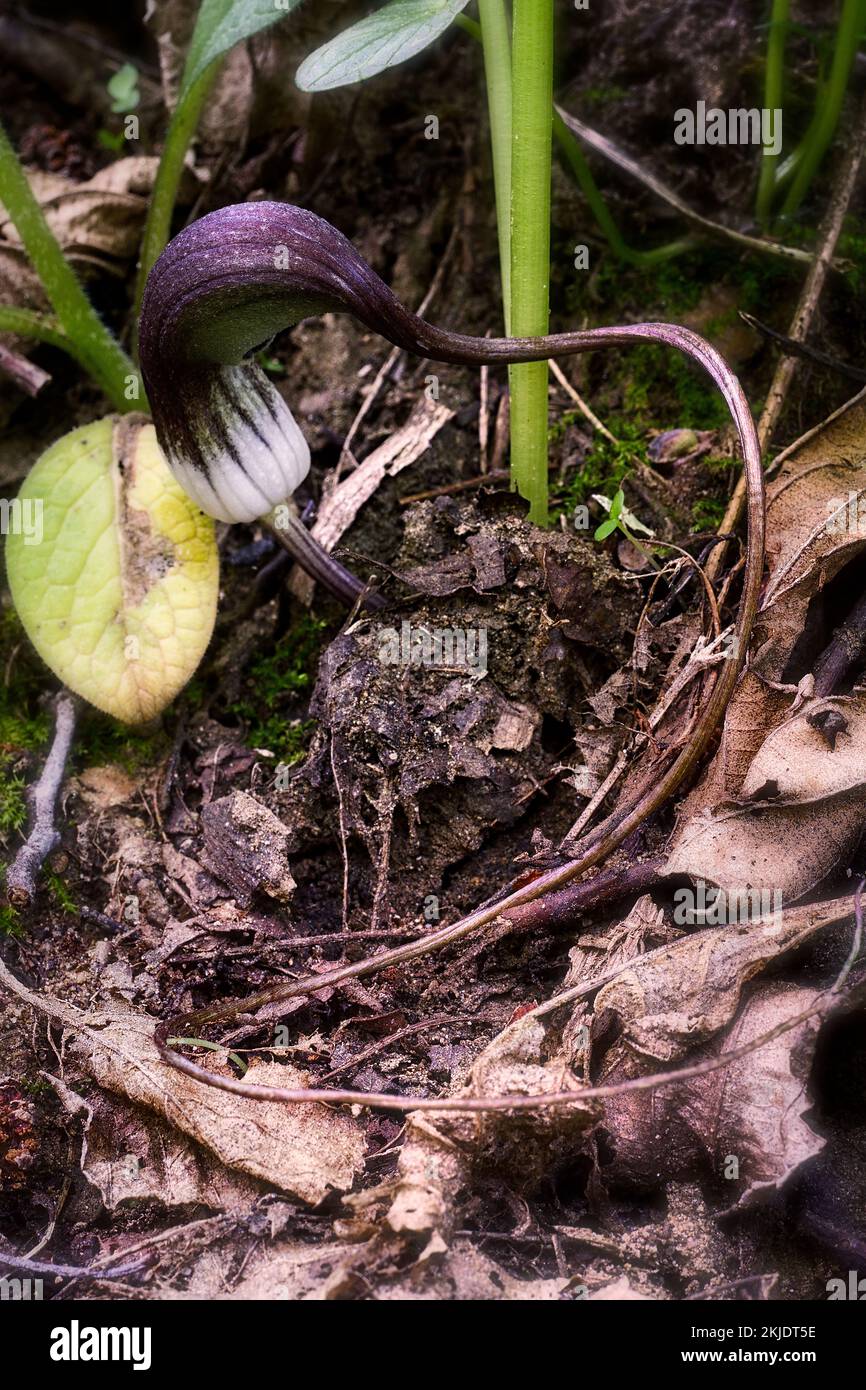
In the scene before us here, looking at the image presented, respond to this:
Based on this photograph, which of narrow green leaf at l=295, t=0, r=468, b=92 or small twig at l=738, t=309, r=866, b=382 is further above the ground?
narrow green leaf at l=295, t=0, r=468, b=92

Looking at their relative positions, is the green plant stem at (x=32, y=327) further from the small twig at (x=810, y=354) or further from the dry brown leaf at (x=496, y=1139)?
the dry brown leaf at (x=496, y=1139)

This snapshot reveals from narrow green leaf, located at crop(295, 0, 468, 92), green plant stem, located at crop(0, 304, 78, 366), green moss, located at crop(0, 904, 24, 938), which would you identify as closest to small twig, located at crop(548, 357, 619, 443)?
narrow green leaf, located at crop(295, 0, 468, 92)

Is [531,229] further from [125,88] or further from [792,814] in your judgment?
[125,88]

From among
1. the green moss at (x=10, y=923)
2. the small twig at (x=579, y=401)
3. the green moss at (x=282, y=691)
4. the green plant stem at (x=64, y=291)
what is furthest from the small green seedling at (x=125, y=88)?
the green moss at (x=10, y=923)

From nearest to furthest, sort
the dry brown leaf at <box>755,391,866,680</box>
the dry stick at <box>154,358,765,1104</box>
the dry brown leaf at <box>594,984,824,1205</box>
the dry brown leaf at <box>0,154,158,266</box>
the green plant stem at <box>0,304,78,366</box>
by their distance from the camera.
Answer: the dry brown leaf at <box>594,984,824,1205</box> < the dry stick at <box>154,358,765,1104</box> < the dry brown leaf at <box>755,391,866,680</box> < the green plant stem at <box>0,304,78,366</box> < the dry brown leaf at <box>0,154,158,266</box>

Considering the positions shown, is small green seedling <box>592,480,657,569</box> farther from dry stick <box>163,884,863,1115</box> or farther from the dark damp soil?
dry stick <box>163,884,863,1115</box>

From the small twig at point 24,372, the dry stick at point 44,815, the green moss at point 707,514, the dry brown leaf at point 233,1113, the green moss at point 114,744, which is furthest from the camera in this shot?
the small twig at point 24,372
